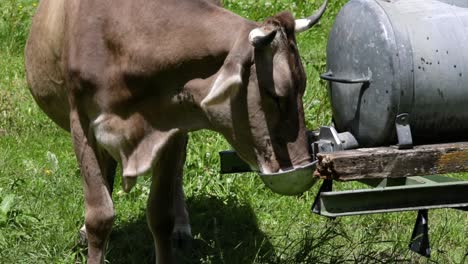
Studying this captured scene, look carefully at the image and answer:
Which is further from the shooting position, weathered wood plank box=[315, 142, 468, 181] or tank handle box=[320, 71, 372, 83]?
tank handle box=[320, 71, 372, 83]

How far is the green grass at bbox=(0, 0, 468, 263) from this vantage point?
5.61m

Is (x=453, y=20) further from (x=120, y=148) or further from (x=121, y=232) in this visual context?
(x=121, y=232)

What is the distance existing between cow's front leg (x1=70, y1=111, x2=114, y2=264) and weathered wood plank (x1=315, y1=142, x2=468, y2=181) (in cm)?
147

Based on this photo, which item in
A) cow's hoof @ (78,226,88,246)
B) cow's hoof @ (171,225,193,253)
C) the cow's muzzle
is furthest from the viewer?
cow's hoof @ (171,225,193,253)

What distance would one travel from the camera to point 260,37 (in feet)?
13.3

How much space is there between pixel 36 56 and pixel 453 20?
2468 mm

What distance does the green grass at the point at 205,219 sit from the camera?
5.61m

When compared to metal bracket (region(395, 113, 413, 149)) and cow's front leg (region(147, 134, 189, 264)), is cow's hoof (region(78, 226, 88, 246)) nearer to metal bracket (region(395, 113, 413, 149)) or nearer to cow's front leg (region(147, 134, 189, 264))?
cow's front leg (region(147, 134, 189, 264))

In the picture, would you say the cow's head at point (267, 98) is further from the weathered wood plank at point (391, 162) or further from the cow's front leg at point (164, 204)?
the cow's front leg at point (164, 204)

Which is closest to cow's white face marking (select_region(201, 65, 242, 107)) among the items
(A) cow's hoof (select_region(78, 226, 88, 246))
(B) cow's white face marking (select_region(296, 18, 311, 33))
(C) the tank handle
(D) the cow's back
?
(B) cow's white face marking (select_region(296, 18, 311, 33))

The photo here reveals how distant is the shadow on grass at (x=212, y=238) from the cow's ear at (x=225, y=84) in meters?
1.33

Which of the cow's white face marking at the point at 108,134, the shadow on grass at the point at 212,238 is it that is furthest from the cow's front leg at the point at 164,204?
the cow's white face marking at the point at 108,134

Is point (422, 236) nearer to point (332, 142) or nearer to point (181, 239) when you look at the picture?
point (332, 142)

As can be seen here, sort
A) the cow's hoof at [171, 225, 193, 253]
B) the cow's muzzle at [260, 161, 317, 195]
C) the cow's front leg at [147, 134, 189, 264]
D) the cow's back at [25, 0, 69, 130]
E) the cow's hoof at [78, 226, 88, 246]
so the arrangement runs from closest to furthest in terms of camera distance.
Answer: the cow's muzzle at [260, 161, 317, 195] < the cow's back at [25, 0, 69, 130] < the cow's front leg at [147, 134, 189, 264] < the cow's hoof at [78, 226, 88, 246] < the cow's hoof at [171, 225, 193, 253]
